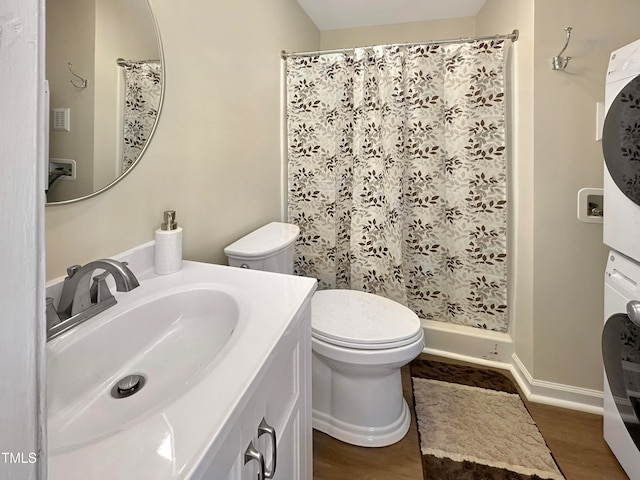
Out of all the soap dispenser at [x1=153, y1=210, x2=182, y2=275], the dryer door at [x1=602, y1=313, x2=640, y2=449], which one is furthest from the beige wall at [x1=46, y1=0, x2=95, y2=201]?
the dryer door at [x1=602, y1=313, x2=640, y2=449]

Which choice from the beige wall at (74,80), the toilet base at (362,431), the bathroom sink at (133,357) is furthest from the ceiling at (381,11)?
Result: the toilet base at (362,431)

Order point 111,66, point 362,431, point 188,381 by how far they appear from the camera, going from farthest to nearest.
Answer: point 362,431
point 111,66
point 188,381

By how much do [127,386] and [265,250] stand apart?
0.74 m

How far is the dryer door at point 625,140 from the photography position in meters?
1.07

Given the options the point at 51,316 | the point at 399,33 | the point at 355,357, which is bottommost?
the point at 355,357

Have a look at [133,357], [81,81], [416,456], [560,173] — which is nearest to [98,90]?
[81,81]

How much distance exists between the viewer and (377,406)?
1.42 metres

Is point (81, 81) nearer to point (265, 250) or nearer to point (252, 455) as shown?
point (265, 250)

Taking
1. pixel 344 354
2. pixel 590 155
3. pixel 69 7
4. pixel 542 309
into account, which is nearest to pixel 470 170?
pixel 590 155

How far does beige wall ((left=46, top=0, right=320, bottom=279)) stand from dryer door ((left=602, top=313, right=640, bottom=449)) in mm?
1485

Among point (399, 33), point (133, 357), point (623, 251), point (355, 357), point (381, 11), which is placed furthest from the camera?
point (399, 33)

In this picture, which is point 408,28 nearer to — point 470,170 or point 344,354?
point 470,170

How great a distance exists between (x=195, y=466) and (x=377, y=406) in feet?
3.83

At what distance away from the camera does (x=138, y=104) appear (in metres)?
1.00
